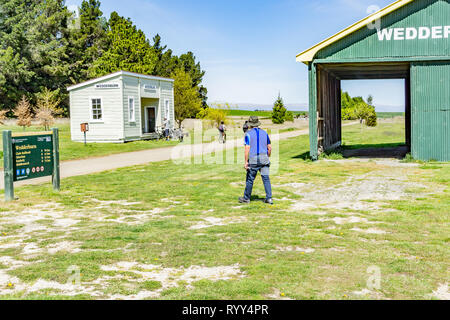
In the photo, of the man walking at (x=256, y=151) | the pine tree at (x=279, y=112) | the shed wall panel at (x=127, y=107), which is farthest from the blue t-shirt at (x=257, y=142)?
the pine tree at (x=279, y=112)

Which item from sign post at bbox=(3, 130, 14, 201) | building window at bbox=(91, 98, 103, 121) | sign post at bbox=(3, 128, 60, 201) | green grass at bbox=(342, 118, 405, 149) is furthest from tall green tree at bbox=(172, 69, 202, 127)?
sign post at bbox=(3, 130, 14, 201)

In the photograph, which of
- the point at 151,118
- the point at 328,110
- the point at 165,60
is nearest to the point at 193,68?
the point at 165,60

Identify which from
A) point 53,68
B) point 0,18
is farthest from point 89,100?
point 0,18

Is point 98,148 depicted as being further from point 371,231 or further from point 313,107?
point 371,231

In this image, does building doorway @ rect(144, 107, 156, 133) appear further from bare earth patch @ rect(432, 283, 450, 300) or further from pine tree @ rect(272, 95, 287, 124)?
bare earth patch @ rect(432, 283, 450, 300)

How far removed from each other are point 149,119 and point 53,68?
2747 centimetres

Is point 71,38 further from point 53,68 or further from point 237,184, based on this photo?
point 237,184

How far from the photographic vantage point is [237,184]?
545 inches

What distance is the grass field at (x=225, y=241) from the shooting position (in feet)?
17.5

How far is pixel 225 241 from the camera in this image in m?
7.42

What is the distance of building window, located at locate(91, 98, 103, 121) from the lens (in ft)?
102

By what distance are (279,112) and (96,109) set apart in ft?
114
